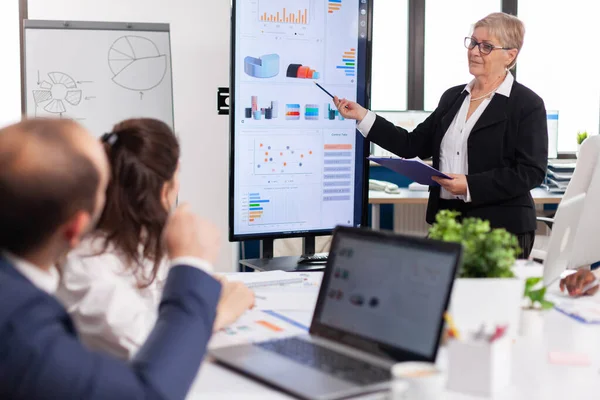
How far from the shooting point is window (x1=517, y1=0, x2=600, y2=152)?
5.69 meters

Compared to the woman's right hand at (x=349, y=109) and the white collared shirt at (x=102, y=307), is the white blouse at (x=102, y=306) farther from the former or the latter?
the woman's right hand at (x=349, y=109)

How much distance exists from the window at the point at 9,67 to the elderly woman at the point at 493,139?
162 cm

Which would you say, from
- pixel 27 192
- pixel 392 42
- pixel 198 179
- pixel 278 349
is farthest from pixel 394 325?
pixel 392 42

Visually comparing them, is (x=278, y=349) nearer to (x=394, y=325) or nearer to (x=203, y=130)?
(x=394, y=325)

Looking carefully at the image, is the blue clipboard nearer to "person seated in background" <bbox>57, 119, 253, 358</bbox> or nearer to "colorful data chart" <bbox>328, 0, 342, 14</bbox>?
"colorful data chart" <bbox>328, 0, 342, 14</bbox>

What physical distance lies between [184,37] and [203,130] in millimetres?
464

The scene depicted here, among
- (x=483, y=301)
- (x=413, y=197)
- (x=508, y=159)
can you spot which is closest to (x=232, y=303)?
(x=483, y=301)

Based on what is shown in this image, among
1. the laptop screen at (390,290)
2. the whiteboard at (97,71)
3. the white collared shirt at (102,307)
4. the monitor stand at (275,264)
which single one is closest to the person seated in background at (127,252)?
the white collared shirt at (102,307)

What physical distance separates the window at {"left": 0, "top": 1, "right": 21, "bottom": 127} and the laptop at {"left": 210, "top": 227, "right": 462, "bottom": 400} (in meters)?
2.59

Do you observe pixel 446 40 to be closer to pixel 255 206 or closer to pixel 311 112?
pixel 311 112

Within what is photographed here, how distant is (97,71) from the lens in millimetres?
3295

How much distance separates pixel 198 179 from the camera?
3.68 meters

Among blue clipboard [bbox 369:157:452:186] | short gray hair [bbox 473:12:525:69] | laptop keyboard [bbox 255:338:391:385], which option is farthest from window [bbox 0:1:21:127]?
laptop keyboard [bbox 255:338:391:385]

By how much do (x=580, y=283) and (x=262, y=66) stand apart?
5.02ft
